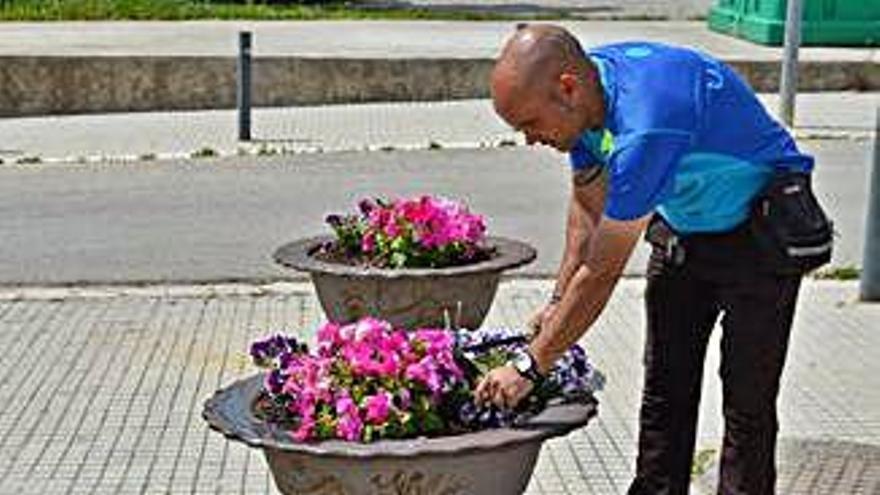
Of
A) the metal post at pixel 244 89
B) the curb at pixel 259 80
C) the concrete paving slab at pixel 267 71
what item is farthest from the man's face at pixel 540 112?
the concrete paving slab at pixel 267 71

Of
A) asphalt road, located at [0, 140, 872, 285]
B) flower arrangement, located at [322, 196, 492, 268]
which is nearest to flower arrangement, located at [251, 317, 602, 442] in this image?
flower arrangement, located at [322, 196, 492, 268]

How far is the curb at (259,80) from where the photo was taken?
16.9 m

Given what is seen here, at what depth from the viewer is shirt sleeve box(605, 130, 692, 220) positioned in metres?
3.56

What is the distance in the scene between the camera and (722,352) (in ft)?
13.9

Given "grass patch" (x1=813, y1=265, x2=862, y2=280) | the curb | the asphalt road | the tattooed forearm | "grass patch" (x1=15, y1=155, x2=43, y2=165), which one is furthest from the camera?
the curb

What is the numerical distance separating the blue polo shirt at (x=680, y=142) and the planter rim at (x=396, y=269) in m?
2.15

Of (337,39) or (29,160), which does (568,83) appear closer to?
(29,160)

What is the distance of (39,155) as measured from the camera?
14.1 meters

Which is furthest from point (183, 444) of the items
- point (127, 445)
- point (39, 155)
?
point (39, 155)

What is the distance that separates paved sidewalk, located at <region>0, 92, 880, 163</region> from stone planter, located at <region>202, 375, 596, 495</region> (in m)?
10.2

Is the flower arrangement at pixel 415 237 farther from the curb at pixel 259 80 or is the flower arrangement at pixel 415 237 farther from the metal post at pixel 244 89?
the curb at pixel 259 80

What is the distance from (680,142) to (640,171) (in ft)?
0.45

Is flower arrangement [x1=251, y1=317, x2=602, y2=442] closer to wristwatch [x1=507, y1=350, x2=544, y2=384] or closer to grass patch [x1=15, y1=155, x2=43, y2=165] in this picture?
wristwatch [x1=507, y1=350, x2=544, y2=384]

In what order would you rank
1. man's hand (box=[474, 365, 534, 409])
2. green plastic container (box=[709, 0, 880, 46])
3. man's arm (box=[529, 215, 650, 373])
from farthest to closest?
green plastic container (box=[709, 0, 880, 46]) → man's hand (box=[474, 365, 534, 409]) → man's arm (box=[529, 215, 650, 373])
